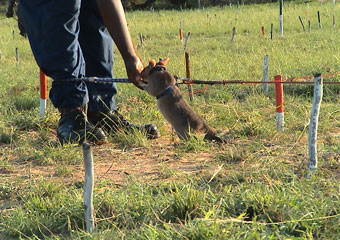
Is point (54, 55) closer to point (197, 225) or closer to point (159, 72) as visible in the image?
point (159, 72)

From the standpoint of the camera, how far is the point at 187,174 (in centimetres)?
323

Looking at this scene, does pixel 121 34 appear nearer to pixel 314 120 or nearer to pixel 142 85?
pixel 142 85

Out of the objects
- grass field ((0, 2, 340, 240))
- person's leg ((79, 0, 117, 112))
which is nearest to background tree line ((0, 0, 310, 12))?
grass field ((0, 2, 340, 240))

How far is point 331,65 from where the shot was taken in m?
6.73

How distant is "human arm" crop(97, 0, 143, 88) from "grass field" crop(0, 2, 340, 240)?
540 millimetres

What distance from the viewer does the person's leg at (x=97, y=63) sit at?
173 inches

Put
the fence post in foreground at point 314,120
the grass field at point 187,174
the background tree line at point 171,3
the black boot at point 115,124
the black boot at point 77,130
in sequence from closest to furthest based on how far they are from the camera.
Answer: the grass field at point 187,174 < the fence post in foreground at point 314,120 < the black boot at point 77,130 < the black boot at point 115,124 < the background tree line at point 171,3

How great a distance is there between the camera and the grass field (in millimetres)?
2422

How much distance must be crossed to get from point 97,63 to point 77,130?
2.45 ft

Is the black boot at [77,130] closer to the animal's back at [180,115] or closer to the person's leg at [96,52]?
the person's leg at [96,52]

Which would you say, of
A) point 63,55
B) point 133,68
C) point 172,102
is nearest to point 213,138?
point 172,102

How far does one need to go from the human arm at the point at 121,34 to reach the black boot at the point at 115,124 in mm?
513

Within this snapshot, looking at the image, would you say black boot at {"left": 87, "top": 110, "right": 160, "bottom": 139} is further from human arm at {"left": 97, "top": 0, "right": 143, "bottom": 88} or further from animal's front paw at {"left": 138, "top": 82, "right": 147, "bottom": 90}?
human arm at {"left": 97, "top": 0, "right": 143, "bottom": 88}

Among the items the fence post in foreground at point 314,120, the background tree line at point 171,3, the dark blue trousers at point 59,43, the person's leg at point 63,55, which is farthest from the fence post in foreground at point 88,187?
the background tree line at point 171,3
